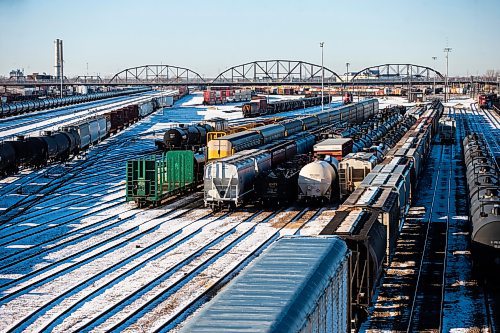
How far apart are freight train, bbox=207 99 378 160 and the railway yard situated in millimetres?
165

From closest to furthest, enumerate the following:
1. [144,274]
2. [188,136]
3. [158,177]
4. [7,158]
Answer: [144,274]
[158,177]
[7,158]
[188,136]

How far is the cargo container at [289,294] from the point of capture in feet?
32.8

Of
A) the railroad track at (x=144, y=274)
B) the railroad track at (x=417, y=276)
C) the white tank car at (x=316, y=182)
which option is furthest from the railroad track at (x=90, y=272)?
the railroad track at (x=417, y=276)

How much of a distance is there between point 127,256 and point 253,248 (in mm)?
4625

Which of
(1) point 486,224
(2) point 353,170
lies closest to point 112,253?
(1) point 486,224

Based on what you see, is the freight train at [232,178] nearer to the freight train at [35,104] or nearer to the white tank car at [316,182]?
the white tank car at [316,182]

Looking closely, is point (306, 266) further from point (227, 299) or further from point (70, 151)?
point (70, 151)

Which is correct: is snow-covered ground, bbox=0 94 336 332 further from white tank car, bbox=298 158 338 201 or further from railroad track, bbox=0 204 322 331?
white tank car, bbox=298 158 338 201

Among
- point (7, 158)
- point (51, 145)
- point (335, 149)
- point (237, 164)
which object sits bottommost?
point (7, 158)

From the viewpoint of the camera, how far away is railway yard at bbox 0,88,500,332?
13.7 meters

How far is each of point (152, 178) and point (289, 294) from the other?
80.3 ft

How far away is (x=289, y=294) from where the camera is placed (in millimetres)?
11133

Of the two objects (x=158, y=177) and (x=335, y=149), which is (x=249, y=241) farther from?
(x=335, y=149)

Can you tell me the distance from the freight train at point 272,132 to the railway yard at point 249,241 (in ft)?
0.54
